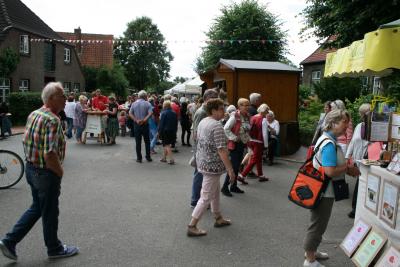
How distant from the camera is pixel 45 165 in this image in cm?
417

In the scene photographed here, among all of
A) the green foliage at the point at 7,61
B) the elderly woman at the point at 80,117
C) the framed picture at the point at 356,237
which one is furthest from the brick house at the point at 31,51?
the framed picture at the point at 356,237

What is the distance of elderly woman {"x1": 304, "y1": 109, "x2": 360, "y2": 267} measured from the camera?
4055mm

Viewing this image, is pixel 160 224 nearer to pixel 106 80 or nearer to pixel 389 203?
pixel 389 203

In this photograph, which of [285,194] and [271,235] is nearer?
[271,235]

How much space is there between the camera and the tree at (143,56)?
64.8 metres

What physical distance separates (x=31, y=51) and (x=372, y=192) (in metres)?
28.1

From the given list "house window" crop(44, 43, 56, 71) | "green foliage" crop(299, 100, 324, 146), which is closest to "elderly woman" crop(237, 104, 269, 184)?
"green foliage" crop(299, 100, 324, 146)

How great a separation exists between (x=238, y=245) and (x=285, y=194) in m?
2.94

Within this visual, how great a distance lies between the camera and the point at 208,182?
5.36 metres

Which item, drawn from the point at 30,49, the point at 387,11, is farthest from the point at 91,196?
the point at 30,49

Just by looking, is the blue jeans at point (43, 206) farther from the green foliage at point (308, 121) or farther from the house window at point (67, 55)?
the house window at point (67, 55)

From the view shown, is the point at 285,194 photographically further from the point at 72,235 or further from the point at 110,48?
the point at 110,48

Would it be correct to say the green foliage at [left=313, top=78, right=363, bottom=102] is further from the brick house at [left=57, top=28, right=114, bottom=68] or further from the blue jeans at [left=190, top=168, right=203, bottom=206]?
the brick house at [left=57, top=28, right=114, bottom=68]

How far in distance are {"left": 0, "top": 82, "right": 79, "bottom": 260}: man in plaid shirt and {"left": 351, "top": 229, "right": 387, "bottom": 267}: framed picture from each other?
124 inches
